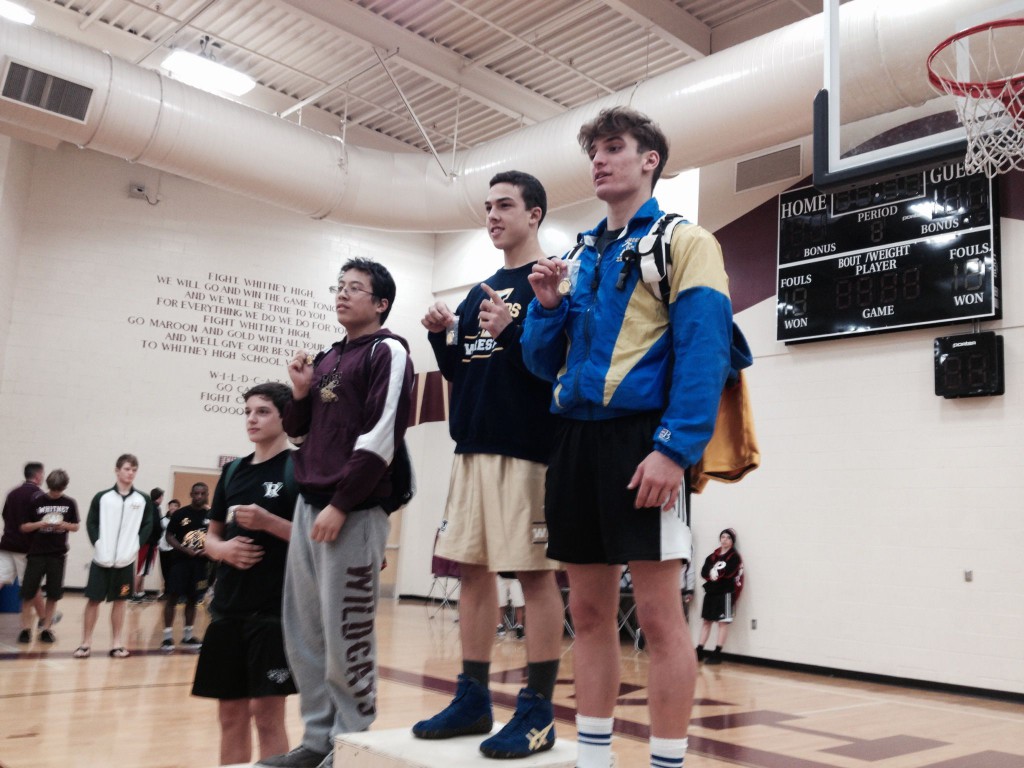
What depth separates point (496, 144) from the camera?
9734 millimetres

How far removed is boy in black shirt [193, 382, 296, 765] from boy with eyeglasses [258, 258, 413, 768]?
0.47ft

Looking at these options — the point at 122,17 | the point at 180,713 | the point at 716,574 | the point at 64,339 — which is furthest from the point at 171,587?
the point at 122,17

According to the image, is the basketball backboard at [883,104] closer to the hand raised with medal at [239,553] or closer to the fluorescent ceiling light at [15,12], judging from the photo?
the hand raised with medal at [239,553]

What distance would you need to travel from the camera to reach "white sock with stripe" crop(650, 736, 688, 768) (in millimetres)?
2051

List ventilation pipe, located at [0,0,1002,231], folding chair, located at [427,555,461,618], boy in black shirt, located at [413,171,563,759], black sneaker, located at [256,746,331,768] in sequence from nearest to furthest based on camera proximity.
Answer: boy in black shirt, located at [413,171,563,759] → black sneaker, located at [256,746,331,768] → ventilation pipe, located at [0,0,1002,231] → folding chair, located at [427,555,461,618]

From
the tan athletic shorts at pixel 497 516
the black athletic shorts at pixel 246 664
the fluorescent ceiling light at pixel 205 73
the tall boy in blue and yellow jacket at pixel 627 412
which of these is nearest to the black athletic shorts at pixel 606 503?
the tall boy in blue and yellow jacket at pixel 627 412

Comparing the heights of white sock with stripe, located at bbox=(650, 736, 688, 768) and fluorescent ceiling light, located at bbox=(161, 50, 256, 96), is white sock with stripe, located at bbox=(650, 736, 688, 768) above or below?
below

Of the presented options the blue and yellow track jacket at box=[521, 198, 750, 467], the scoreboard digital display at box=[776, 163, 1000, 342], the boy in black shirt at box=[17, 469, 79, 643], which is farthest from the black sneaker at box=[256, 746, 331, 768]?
the scoreboard digital display at box=[776, 163, 1000, 342]

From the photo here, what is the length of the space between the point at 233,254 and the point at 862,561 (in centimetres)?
937

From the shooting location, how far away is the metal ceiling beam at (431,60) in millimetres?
9258

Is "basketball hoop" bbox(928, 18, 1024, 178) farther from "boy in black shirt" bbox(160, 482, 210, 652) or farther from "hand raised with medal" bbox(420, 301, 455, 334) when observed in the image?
"boy in black shirt" bbox(160, 482, 210, 652)

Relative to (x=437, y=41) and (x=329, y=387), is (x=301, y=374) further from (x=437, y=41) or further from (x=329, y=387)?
(x=437, y=41)

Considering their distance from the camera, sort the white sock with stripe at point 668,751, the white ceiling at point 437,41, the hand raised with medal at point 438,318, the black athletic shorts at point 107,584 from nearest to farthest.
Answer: the white sock with stripe at point 668,751, the hand raised with medal at point 438,318, the black athletic shorts at point 107,584, the white ceiling at point 437,41

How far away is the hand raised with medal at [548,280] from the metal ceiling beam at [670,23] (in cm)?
702
